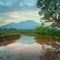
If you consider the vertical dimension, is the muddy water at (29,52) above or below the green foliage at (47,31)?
above

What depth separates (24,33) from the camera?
38.4m

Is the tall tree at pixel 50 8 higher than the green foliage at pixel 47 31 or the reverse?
higher

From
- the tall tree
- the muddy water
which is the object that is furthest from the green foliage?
the muddy water

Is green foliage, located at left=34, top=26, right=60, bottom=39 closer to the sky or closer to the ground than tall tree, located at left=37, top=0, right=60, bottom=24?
closer to the ground

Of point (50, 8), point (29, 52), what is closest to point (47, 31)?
point (50, 8)

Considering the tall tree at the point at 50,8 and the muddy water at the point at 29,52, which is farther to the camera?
the tall tree at the point at 50,8

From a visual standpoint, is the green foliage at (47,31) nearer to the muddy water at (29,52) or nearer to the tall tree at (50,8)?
the tall tree at (50,8)

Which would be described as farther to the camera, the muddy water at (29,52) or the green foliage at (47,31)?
the green foliage at (47,31)

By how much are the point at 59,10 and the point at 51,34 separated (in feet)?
23.7

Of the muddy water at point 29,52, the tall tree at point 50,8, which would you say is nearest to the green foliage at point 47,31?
the tall tree at point 50,8

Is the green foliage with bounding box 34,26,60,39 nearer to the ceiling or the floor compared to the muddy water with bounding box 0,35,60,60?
nearer to the floor

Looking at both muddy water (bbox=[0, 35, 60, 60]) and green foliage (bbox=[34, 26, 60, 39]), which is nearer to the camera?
muddy water (bbox=[0, 35, 60, 60])

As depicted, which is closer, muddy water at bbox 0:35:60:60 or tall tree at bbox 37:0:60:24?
muddy water at bbox 0:35:60:60

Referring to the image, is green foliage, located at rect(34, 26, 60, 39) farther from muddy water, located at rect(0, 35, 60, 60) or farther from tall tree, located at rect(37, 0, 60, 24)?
muddy water, located at rect(0, 35, 60, 60)
